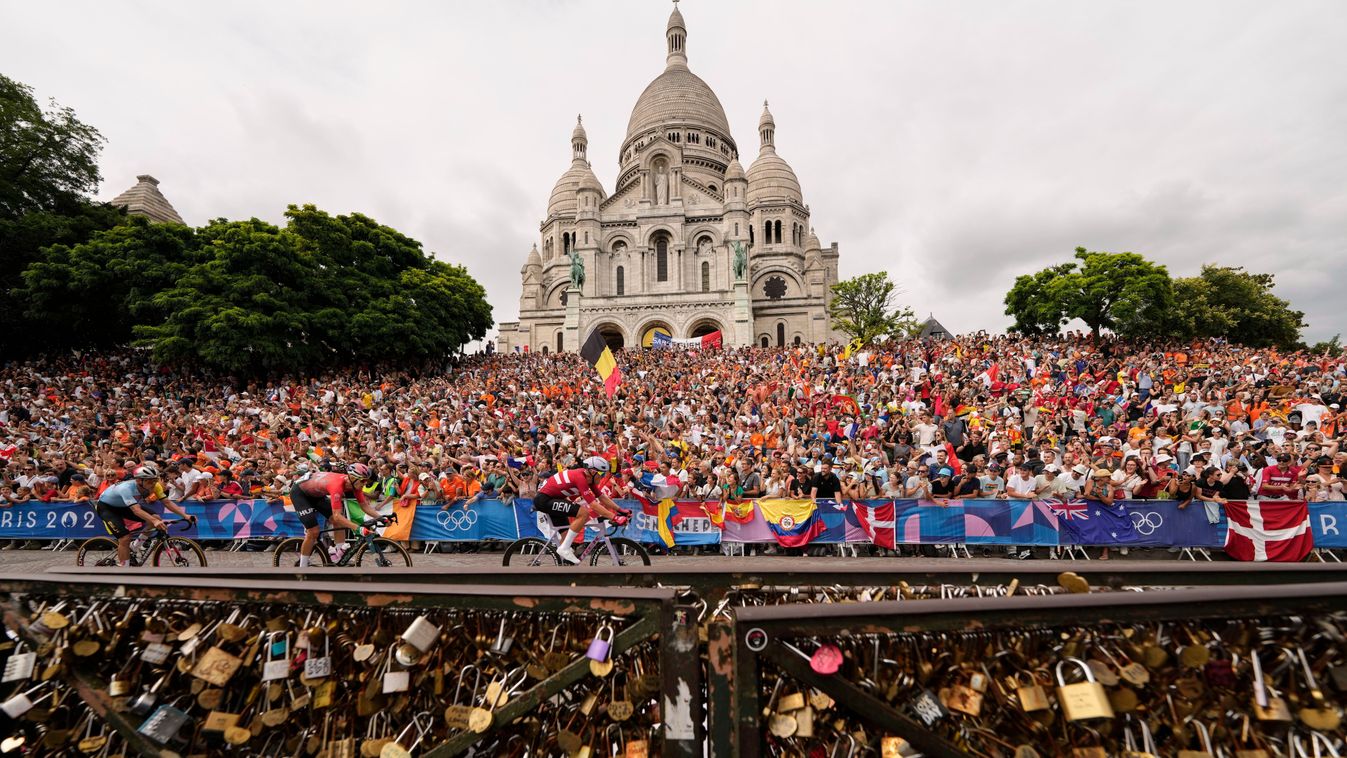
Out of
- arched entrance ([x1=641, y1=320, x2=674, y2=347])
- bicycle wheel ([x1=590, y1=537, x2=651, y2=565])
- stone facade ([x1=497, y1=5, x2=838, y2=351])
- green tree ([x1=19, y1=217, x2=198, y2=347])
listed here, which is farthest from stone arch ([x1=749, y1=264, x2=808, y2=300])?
bicycle wheel ([x1=590, y1=537, x2=651, y2=565])

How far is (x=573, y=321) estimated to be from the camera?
170 ft

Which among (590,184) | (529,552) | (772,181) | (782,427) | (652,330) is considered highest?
(772,181)

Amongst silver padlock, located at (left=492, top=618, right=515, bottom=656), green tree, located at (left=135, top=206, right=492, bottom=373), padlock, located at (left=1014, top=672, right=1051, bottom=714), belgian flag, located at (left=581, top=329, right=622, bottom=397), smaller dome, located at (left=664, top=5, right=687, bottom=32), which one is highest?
smaller dome, located at (left=664, top=5, right=687, bottom=32)

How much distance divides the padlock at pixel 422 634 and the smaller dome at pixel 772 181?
6551 cm

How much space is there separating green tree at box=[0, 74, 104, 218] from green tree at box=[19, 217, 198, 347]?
5.32 metres

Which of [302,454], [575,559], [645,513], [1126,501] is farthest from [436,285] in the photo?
[1126,501]

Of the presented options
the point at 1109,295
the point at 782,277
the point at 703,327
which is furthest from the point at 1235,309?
the point at 703,327

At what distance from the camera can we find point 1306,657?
1.96 m

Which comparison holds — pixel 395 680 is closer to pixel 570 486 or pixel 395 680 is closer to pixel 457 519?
pixel 570 486

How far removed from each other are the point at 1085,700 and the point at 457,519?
12.1 metres

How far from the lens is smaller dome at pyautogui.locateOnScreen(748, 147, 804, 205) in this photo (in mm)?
64750

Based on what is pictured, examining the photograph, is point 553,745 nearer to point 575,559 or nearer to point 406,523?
point 575,559

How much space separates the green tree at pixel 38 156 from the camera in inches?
1277

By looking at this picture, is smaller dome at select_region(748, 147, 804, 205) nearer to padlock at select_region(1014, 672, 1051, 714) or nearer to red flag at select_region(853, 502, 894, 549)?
red flag at select_region(853, 502, 894, 549)
